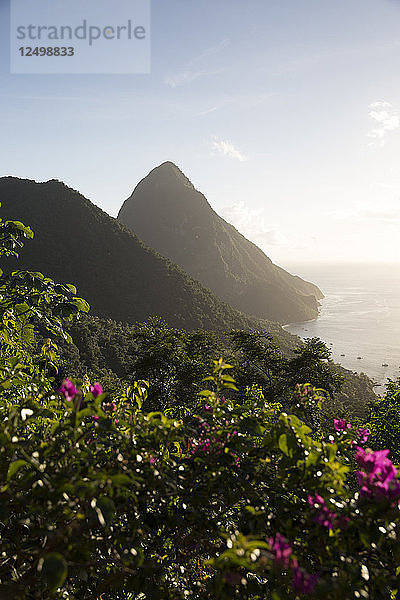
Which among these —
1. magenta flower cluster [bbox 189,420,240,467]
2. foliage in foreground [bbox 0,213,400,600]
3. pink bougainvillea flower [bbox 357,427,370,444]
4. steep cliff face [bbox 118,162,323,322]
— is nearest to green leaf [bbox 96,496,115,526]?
foliage in foreground [bbox 0,213,400,600]

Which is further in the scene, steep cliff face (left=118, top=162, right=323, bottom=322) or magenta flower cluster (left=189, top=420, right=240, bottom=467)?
steep cliff face (left=118, top=162, right=323, bottom=322)

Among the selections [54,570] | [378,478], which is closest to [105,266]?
[378,478]

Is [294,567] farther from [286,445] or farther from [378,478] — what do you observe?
[378,478]

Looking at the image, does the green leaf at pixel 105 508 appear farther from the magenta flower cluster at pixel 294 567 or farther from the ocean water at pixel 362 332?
the ocean water at pixel 362 332

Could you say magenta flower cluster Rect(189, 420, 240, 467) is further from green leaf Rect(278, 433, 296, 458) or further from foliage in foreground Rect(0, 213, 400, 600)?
green leaf Rect(278, 433, 296, 458)

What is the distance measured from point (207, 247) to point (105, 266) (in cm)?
7867

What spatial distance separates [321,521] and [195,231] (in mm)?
150608

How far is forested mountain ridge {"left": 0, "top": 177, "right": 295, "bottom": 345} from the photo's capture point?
2539 inches

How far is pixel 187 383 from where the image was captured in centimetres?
1608

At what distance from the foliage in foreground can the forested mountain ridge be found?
60066mm

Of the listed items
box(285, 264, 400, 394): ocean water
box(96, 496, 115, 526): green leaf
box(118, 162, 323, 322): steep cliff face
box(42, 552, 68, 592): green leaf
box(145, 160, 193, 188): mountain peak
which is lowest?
box(285, 264, 400, 394): ocean water

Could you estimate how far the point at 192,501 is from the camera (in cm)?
160

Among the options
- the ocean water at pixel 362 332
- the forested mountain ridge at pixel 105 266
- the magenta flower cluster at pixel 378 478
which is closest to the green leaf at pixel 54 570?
the magenta flower cluster at pixel 378 478

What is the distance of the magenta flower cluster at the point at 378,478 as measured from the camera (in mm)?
→ 1323
